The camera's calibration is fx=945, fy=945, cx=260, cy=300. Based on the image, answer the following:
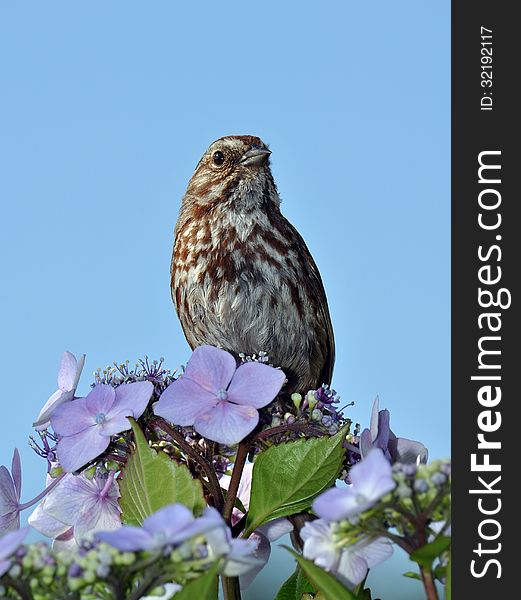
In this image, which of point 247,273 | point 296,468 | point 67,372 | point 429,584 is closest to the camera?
point 429,584

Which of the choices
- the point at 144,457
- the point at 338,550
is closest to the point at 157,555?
the point at 338,550

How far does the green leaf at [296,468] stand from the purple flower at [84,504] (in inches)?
10.6

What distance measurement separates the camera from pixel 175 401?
1.20 m

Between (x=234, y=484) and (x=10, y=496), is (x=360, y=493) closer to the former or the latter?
(x=234, y=484)

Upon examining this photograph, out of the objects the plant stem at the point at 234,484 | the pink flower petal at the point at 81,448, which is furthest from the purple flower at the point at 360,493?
the pink flower petal at the point at 81,448

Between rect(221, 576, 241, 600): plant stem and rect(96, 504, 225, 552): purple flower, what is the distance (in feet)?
1.47

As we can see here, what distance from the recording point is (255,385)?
1233mm

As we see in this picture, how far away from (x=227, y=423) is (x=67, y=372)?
334mm

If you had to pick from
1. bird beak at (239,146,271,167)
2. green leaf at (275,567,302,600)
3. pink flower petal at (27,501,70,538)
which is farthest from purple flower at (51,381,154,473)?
bird beak at (239,146,271,167)

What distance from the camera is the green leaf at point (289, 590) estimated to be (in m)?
1.32

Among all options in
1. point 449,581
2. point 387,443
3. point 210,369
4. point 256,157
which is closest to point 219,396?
point 210,369

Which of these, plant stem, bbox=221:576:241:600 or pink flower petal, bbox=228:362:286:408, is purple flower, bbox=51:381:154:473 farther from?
plant stem, bbox=221:576:241:600

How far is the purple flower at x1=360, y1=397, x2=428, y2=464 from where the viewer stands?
4.09 feet

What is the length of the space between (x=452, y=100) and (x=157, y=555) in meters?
0.65
